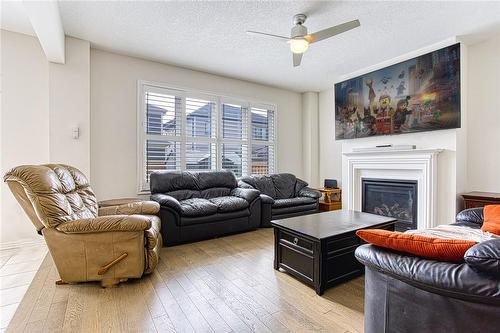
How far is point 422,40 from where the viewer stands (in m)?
3.51

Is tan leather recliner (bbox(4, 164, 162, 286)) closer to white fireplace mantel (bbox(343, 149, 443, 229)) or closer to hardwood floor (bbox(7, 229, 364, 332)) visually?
hardwood floor (bbox(7, 229, 364, 332))

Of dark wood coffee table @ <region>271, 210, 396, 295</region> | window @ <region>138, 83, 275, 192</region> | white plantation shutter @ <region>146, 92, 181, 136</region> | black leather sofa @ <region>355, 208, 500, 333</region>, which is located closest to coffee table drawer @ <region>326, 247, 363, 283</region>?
dark wood coffee table @ <region>271, 210, 396, 295</region>

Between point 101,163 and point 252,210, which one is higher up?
point 101,163

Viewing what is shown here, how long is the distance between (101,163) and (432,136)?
5.08 m

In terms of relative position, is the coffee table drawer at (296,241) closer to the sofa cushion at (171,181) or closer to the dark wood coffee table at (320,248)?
the dark wood coffee table at (320,248)

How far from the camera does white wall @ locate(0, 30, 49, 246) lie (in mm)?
3354

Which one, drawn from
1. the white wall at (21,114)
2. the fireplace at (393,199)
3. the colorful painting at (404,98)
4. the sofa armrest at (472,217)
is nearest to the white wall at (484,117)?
the colorful painting at (404,98)

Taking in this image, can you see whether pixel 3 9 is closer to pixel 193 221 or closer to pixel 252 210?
pixel 193 221

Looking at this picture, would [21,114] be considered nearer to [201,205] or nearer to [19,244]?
[19,244]

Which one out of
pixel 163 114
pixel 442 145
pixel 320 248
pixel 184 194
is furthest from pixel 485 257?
pixel 163 114

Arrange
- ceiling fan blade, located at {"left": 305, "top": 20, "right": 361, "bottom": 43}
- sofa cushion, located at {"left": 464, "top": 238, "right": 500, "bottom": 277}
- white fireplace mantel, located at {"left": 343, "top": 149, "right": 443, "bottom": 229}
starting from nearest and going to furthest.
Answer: sofa cushion, located at {"left": 464, "top": 238, "right": 500, "bottom": 277} < ceiling fan blade, located at {"left": 305, "top": 20, "right": 361, "bottom": 43} < white fireplace mantel, located at {"left": 343, "top": 149, "right": 443, "bottom": 229}

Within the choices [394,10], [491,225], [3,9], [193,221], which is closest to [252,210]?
[193,221]

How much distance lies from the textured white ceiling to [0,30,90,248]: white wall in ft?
1.97

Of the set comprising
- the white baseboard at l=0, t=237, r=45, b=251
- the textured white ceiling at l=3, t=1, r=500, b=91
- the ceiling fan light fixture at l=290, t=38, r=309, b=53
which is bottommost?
the white baseboard at l=0, t=237, r=45, b=251
